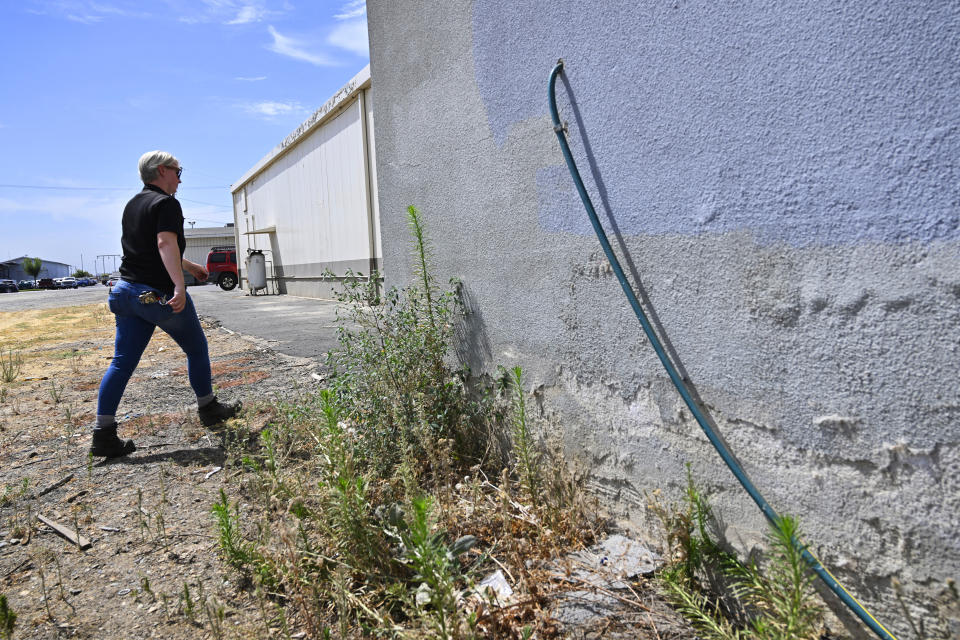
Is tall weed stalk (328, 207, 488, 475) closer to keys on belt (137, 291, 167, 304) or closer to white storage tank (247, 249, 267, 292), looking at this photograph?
keys on belt (137, 291, 167, 304)

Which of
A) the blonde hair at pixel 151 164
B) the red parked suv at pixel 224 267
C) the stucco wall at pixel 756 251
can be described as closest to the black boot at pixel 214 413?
the blonde hair at pixel 151 164

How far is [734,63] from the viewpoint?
174 centimetres

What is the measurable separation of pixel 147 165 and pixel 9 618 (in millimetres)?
2686

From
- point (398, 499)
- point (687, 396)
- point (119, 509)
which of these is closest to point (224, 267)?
point (119, 509)

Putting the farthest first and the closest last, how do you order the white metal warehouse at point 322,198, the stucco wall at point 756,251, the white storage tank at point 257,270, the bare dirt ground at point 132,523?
the white storage tank at point 257,270 → the white metal warehouse at point 322,198 → the bare dirt ground at point 132,523 → the stucco wall at point 756,251

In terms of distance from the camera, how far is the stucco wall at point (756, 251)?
1420mm

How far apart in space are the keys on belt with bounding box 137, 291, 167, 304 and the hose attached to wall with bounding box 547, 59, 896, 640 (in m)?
2.63

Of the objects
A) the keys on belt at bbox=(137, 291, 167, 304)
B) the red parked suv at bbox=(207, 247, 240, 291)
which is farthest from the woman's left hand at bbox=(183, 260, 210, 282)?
the red parked suv at bbox=(207, 247, 240, 291)

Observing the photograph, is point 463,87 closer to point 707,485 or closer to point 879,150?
point 879,150

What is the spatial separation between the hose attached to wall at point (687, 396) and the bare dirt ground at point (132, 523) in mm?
426

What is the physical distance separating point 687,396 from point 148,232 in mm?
3279

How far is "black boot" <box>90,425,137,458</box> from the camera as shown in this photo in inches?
138

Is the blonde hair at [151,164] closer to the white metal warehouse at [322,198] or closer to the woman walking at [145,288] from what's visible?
the woman walking at [145,288]

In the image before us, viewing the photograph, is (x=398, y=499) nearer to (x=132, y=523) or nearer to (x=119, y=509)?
(x=132, y=523)
